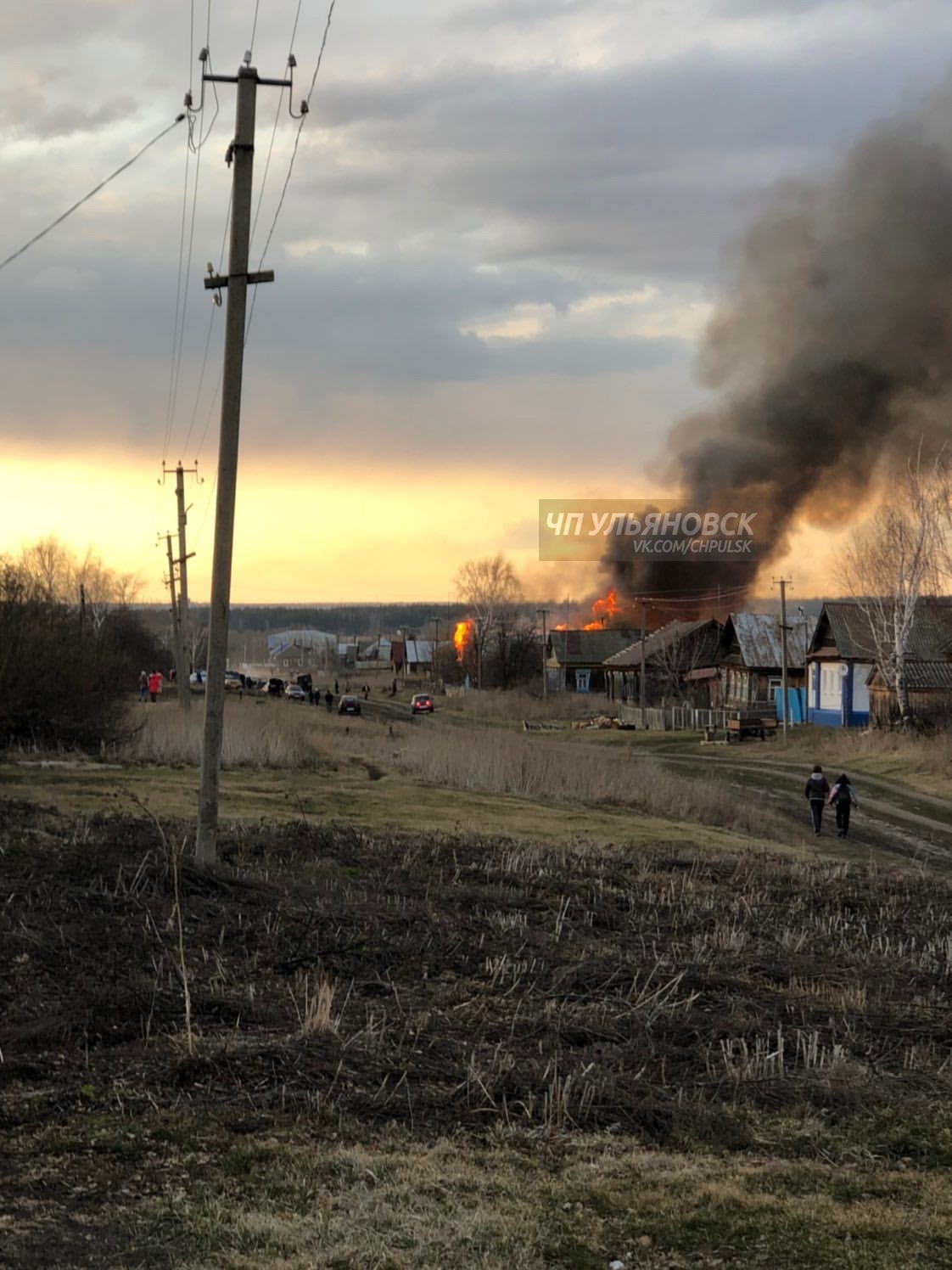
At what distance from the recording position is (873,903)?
17906mm

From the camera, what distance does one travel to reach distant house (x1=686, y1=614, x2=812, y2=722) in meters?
66.2

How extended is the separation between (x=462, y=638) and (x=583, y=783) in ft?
270

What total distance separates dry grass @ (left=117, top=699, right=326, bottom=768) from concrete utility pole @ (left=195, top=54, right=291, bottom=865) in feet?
52.4

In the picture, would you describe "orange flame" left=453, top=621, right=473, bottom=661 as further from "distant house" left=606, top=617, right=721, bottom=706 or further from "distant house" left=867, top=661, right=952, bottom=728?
"distant house" left=867, top=661, right=952, bottom=728

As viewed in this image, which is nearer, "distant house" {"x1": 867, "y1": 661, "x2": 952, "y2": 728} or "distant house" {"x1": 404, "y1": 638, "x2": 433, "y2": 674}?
"distant house" {"x1": 867, "y1": 661, "x2": 952, "y2": 728}

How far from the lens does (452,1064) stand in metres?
8.27

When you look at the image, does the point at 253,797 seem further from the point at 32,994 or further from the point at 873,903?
the point at 32,994

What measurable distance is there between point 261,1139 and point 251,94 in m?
12.7

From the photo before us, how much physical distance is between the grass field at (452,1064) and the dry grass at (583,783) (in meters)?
12.8

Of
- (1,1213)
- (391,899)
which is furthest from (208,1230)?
(391,899)

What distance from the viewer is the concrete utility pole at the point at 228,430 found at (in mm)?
15398

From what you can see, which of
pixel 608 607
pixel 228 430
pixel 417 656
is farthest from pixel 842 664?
pixel 417 656

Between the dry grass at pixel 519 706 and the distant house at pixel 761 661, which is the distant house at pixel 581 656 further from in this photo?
the distant house at pixel 761 661

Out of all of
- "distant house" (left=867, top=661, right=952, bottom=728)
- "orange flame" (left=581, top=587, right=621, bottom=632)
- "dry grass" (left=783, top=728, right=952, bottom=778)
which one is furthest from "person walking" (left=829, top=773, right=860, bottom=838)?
"orange flame" (left=581, top=587, right=621, bottom=632)
